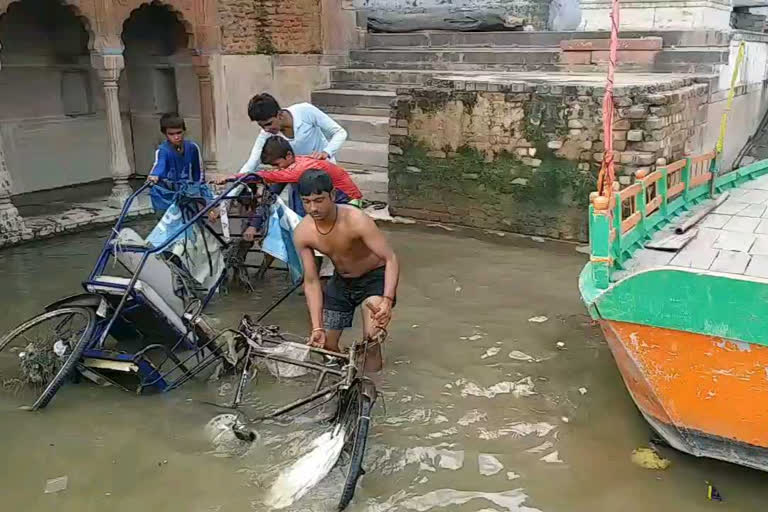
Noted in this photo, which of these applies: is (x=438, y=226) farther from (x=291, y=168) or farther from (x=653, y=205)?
(x=653, y=205)

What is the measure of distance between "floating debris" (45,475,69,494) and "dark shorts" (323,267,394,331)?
1.69 metres

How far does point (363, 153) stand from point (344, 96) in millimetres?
1524

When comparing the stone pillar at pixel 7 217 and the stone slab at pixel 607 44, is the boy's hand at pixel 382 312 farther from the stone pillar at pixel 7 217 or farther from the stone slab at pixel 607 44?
the stone slab at pixel 607 44

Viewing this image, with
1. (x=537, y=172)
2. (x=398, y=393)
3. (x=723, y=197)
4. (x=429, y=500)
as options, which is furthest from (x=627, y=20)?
(x=429, y=500)

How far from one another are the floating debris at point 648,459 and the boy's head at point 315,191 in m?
2.08

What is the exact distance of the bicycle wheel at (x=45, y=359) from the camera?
414 cm

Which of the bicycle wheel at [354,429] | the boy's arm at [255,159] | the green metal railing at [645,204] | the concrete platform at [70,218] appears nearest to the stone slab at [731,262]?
the green metal railing at [645,204]

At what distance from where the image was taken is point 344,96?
36.8ft

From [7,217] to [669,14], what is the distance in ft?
Result: 28.7

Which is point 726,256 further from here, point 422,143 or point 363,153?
point 363,153

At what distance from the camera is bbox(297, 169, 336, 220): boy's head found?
3758mm

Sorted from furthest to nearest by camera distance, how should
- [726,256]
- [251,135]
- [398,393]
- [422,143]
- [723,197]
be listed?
[251,135] → [422,143] → [723,197] → [398,393] → [726,256]

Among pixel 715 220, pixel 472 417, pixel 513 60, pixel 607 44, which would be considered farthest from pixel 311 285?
pixel 513 60

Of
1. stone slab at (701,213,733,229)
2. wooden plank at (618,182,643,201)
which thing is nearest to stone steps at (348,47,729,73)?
stone slab at (701,213,733,229)
